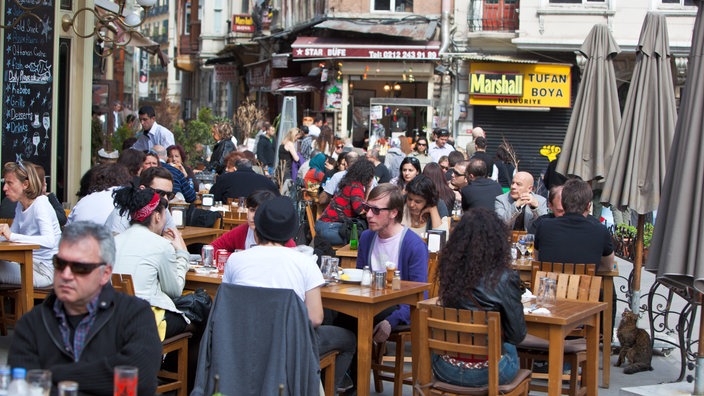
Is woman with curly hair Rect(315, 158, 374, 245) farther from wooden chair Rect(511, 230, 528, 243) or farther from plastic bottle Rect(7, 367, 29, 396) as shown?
plastic bottle Rect(7, 367, 29, 396)

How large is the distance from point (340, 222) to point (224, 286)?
17.9 ft

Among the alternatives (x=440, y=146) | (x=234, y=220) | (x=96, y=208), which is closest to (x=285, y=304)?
(x=96, y=208)

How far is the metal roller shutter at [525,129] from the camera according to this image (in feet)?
90.9

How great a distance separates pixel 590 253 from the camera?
336 inches

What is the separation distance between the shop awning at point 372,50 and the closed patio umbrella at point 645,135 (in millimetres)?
16459

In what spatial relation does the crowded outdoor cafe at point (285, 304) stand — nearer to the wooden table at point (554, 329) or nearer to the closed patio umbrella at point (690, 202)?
the wooden table at point (554, 329)

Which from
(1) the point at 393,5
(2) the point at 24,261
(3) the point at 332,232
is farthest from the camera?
(1) the point at 393,5

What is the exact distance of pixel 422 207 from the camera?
9344 mm

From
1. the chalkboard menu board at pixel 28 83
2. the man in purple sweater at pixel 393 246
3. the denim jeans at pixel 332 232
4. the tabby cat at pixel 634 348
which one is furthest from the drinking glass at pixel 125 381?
the chalkboard menu board at pixel 28 83

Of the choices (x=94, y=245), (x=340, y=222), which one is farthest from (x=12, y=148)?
(x=94, y=245)

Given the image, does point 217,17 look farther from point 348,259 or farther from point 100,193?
point 348,259

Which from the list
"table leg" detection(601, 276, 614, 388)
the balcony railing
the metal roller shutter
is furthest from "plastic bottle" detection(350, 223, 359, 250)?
the balcony railing

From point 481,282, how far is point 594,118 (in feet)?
18.9

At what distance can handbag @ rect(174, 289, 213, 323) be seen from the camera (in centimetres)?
715
